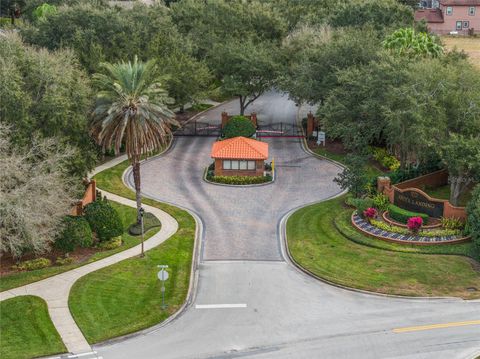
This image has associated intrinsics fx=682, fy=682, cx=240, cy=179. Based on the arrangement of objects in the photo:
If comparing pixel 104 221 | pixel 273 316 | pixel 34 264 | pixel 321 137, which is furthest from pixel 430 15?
pixel 273 316

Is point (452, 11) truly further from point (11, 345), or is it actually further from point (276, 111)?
point (11, 345)

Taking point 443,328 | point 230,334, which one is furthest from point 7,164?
point 443,328

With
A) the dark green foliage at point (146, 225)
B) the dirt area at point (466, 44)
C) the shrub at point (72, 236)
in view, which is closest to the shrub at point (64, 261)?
the shrub at point (72, 236)

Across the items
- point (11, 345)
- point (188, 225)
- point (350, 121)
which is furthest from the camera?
point (350, 121)

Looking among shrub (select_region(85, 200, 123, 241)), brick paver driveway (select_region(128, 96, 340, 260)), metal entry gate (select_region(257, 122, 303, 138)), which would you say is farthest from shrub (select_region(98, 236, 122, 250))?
metal entry gate (select_region(257, 122, 303, 138))

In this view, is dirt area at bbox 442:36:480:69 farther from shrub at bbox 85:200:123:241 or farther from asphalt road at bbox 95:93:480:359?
shrub at bbox 85:200:123:241
